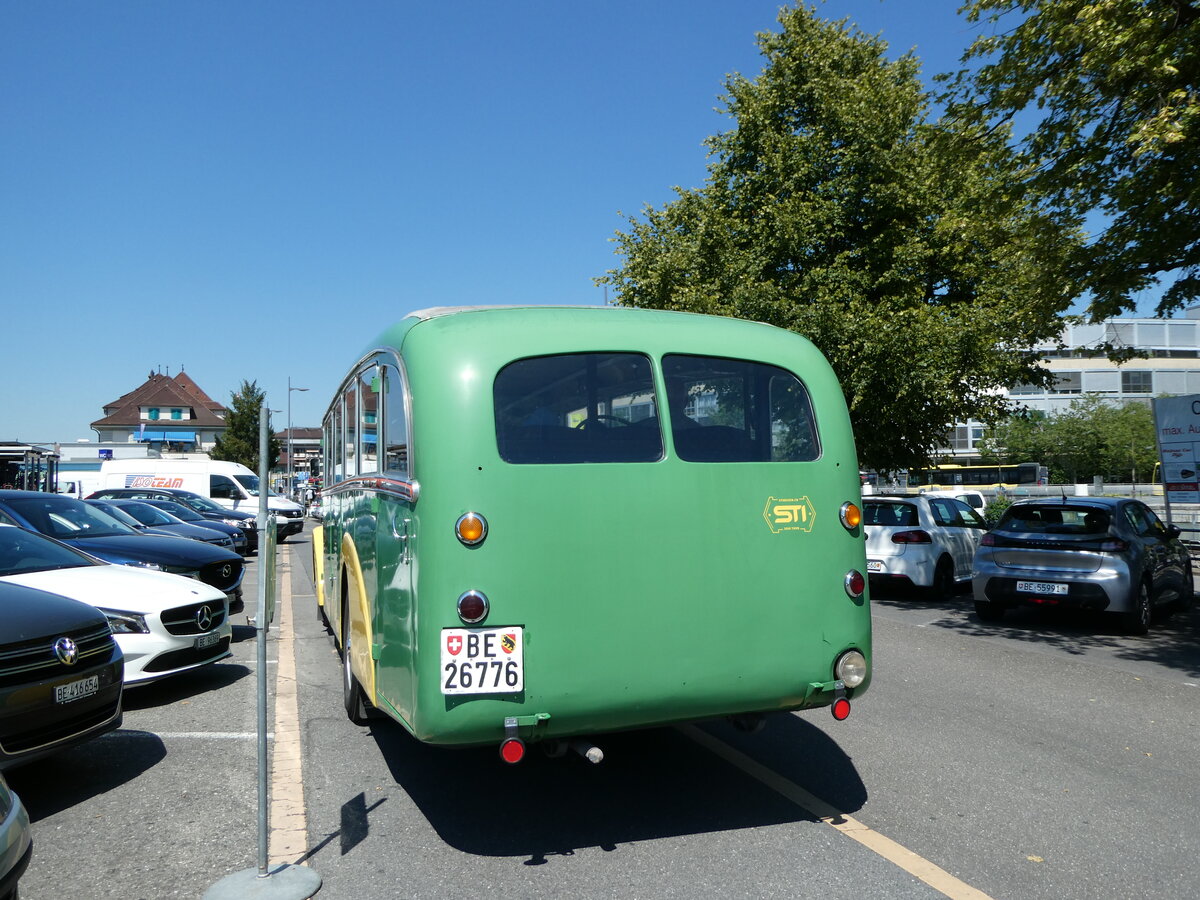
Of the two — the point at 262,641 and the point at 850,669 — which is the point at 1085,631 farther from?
the point at 262,641

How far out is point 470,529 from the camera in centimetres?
435

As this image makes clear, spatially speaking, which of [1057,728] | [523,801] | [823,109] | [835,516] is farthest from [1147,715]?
[823,109]

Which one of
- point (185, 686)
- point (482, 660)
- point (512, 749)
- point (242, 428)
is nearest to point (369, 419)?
point (482, 660)

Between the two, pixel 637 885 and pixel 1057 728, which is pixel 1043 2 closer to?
pixel 1057 728

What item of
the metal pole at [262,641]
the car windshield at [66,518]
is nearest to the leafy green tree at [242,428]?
the car windshield at [66,518]

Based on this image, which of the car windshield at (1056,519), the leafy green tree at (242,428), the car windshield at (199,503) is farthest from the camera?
the leafy green tree at (242,428)

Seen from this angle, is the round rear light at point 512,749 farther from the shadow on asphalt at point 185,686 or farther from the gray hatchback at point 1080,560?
the gray hatchback at point 1080,560

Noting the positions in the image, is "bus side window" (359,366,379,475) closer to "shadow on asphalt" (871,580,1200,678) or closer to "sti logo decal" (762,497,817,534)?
"sti logo decal" (762,497,817,534)

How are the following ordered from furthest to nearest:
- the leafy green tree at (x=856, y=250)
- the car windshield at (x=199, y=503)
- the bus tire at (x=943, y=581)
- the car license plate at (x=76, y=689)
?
the car windshield at (x=199, y=503) < the leafy green tree at (x=856, y=250) < the bus tire at (x=943, y=581) < the car license plate at (x=76, y=689)

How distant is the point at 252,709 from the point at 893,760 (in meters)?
4.70

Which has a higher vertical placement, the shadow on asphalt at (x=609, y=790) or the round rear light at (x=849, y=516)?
the round rear light at (x=849, y=516)

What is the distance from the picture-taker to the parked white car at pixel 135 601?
7516 millimetres

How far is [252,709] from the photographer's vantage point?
7648 millimetres

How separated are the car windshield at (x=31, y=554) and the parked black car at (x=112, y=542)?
75.2 inches
